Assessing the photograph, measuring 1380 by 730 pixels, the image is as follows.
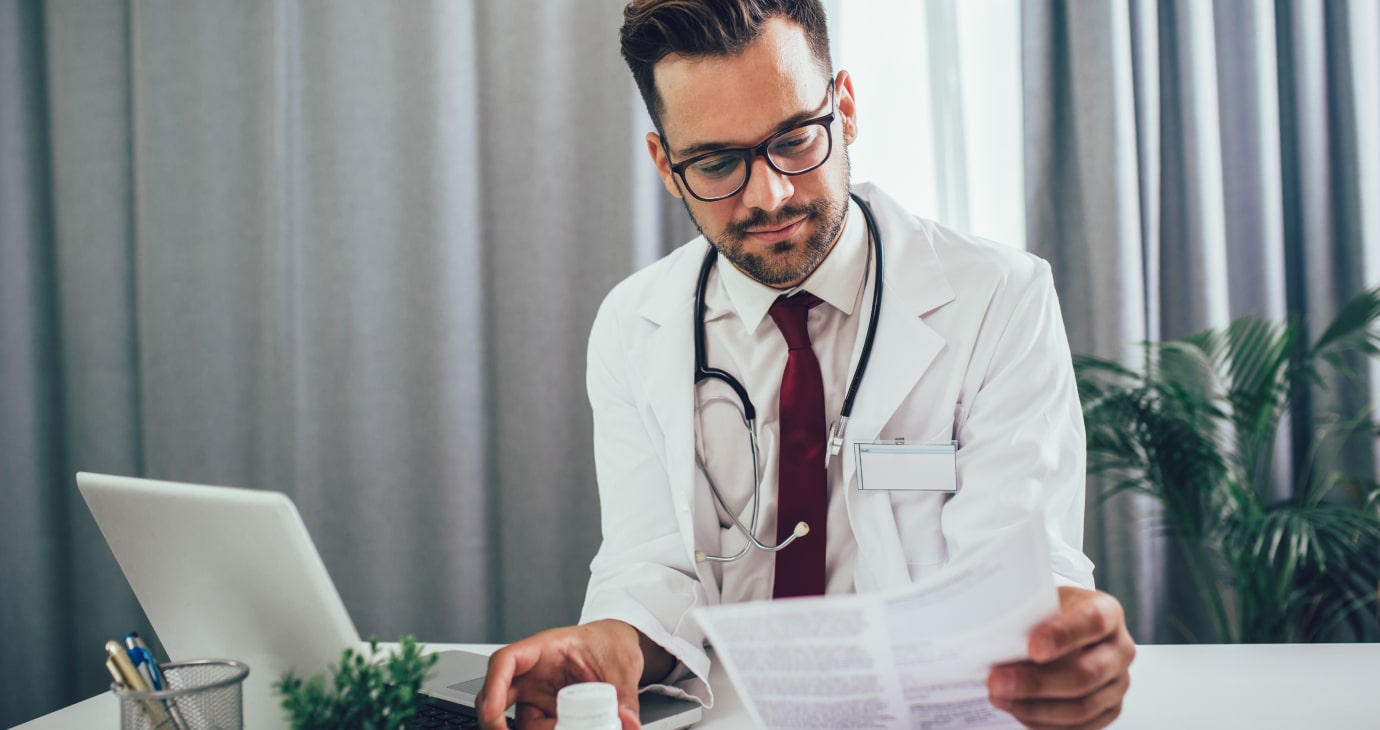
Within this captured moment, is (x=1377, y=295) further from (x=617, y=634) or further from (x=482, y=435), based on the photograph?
(x=482, y=435)

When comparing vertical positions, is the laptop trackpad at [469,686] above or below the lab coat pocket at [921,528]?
below

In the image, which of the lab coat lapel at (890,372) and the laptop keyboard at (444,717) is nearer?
the laptop keyboard at (444,717)

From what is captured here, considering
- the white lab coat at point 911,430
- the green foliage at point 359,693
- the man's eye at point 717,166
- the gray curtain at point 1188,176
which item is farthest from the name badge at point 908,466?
the gray curtain at point 1188,176

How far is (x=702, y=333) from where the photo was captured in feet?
5.03

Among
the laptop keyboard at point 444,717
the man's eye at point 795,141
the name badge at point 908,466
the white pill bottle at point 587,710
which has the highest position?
the man's eye at point 795,141

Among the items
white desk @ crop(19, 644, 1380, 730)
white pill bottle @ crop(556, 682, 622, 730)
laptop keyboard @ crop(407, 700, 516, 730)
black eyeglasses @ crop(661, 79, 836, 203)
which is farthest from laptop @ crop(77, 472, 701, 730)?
black eyeglasses @ crop(661, 79, 836, 203)

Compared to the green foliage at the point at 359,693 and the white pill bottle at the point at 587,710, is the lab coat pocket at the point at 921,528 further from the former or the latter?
the green foliage at the point at 359,693

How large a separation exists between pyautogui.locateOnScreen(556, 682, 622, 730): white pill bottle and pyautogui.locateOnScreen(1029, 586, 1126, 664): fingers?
0.33m

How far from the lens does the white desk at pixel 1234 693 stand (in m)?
0.99

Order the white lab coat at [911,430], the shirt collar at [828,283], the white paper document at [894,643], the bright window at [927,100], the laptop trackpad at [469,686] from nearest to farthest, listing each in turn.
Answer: the white paper document at [894,643]
the laptop trackpad at [469,686]
the white lab coat at [911,430]
the shirt collar at [828,283]
the bright window at [927,100]

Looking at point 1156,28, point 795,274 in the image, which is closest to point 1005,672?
point 795,274

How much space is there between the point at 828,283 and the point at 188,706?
1.00 meters

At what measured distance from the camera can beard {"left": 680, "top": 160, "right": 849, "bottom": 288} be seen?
54.4 inches

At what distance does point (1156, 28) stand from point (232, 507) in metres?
2.37
